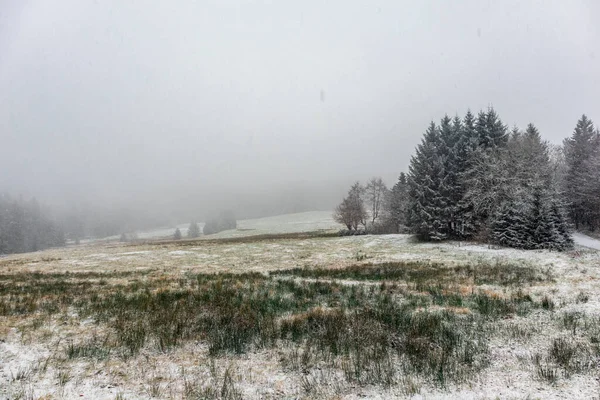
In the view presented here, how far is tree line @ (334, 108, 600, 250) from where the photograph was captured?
2534cm

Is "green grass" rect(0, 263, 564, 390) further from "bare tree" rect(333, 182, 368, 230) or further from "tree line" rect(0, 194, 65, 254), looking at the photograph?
"tree line" rect(0, 194, 65, 254)

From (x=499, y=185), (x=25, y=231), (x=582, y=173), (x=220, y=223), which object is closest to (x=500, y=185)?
(x=499, y=185)

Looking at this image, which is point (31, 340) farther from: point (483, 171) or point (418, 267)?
point (483, 171)

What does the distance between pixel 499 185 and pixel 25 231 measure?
12436cm

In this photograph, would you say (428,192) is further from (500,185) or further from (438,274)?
(438,274)

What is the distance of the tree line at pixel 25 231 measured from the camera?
8569cm

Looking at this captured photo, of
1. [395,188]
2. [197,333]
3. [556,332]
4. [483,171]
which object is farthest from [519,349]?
[395,188]

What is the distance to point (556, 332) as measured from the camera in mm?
6695

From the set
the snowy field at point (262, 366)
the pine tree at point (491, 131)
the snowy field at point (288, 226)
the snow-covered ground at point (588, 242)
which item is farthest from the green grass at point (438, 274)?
the snowy field at point (288, 226)

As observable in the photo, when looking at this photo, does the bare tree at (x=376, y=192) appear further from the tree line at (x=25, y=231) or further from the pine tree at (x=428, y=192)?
the tree line at (x=25, y=231)

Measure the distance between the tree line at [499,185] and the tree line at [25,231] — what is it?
11059 cm

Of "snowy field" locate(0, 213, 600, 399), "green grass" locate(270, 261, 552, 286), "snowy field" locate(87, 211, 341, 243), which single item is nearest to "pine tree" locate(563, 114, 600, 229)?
"green grass" locate(270, 261, 552, 286)

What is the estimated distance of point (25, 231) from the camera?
92.2 m

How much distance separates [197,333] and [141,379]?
214 cm
